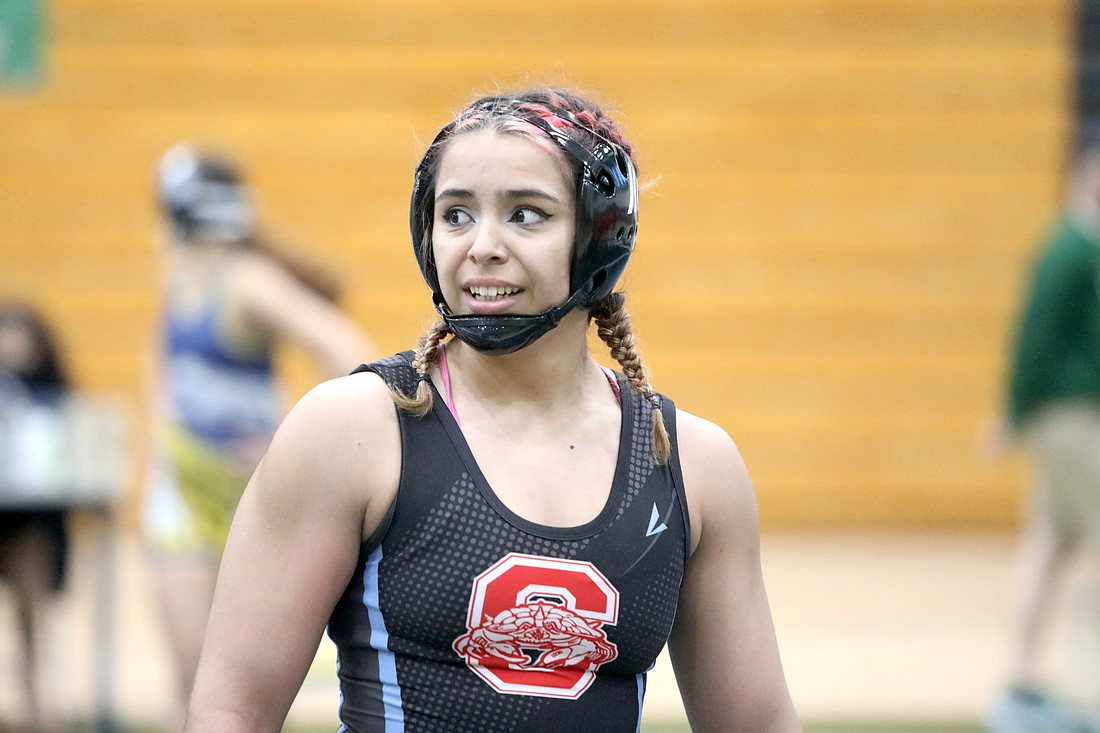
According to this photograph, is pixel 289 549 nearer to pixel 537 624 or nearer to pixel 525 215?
pixel 537 624

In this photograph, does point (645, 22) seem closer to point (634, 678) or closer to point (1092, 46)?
point (1092, 46)

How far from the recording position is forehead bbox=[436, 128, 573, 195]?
1.91 metres

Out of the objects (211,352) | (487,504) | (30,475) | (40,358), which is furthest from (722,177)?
(487,504)

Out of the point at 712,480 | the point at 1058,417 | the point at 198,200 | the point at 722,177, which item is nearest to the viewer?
the point at 712,480

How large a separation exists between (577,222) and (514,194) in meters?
0.10

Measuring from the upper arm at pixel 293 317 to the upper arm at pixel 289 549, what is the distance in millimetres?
2555

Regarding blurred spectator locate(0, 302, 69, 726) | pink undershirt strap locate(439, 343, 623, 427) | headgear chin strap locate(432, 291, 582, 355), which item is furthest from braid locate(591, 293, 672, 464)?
blurred spectator locate(0, 302, 69, 726)

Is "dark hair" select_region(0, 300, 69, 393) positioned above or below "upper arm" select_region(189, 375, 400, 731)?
above

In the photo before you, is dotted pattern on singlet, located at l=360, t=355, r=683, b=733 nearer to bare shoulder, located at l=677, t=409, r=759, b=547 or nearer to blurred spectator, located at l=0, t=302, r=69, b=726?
bare shoulder, located at l=677, t=409, r=759, b=547

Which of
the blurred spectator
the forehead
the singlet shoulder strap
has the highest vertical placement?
the forehead

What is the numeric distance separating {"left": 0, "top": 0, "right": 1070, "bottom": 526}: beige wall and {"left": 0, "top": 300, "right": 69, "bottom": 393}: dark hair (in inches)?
159

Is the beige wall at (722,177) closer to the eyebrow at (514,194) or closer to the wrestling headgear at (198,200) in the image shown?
the wrestling headgear at (198,200)

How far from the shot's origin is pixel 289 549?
1861 millimetres

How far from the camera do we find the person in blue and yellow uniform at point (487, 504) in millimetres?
1866
